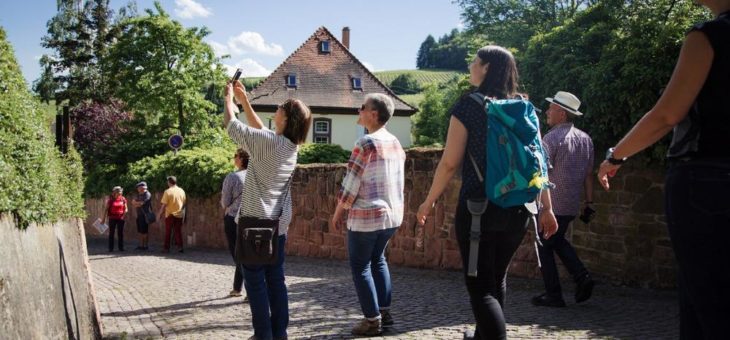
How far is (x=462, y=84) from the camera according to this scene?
19328 mm

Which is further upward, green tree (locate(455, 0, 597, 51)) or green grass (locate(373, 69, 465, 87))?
green grass (locate(373, 69, 465, 87))

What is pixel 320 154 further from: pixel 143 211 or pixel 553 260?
pixel 553 260

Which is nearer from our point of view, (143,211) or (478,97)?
(478,97)

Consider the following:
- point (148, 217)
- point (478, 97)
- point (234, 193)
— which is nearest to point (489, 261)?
point (478, 97)

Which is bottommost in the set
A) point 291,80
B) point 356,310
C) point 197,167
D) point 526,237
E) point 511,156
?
point 356,310

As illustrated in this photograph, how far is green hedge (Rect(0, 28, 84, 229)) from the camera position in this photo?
3715mm

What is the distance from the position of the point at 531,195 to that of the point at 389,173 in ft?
5.64

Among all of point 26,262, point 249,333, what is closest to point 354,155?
point 249,333

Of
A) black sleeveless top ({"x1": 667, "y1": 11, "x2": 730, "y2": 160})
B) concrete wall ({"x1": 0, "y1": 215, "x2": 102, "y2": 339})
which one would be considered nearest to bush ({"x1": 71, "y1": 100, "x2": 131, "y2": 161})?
concrete wall ({"x1": 0, "y1": 215, "x2": 102, "y2": 339})

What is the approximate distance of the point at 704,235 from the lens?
8.33ft

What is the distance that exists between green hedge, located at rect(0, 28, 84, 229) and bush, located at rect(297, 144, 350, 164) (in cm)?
1565

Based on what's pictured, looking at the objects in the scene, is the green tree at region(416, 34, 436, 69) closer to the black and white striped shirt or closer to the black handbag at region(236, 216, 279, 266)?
the black and white striped shirt

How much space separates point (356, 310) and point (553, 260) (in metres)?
1.90

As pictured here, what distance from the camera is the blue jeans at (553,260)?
6.31 metres
